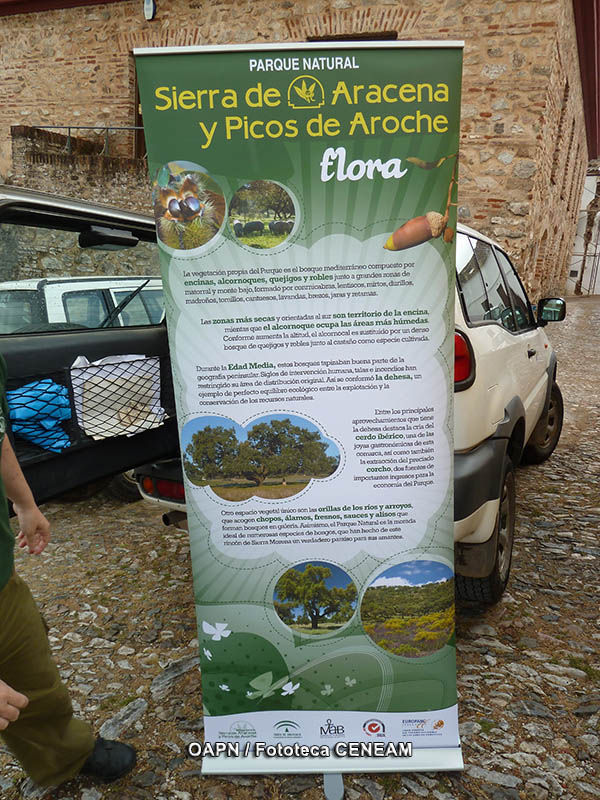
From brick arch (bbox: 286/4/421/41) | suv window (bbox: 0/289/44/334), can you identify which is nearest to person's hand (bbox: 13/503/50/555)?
suv window (bbox: 0/289/44/334)

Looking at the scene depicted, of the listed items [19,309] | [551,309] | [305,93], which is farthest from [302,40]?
[305,93]

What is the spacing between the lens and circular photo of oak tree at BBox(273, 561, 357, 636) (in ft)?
5.90

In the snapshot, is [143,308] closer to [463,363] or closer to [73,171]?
[463,363]

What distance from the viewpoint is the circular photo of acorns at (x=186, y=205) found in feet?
5.20

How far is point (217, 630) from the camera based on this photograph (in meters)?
1.83

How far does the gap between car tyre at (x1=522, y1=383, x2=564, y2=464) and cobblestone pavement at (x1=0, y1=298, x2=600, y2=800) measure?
0.48 meters

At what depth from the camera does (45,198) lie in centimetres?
250

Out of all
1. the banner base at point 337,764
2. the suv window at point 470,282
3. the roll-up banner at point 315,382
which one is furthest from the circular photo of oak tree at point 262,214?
the banner base at point 337,764

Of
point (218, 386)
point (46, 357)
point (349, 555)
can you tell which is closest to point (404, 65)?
point (218, 386)

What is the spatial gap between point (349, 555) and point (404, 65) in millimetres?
1402

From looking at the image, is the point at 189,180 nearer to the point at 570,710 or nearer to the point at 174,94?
the point at 174,94

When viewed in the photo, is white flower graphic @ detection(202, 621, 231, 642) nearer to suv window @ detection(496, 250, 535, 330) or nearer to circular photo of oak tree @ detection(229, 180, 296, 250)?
circular photo of oak tree @ detection(229, 180, 296, 250)

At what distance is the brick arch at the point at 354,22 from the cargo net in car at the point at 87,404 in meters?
8.04

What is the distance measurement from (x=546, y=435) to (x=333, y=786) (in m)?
3.62
